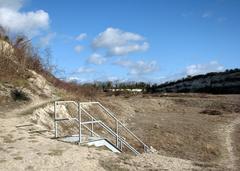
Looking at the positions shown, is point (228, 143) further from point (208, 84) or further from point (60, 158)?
point (208, 84)

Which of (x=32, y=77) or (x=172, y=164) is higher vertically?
(x=32, y=77)

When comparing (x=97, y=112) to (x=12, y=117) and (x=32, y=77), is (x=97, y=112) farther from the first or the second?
(x=12, y=117)

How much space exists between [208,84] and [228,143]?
5313cm

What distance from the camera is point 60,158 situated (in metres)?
13.8

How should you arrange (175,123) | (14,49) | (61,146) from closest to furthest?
(61,146), (14,49), (175,123)

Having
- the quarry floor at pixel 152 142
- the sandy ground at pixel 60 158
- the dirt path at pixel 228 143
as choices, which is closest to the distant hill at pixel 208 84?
the quarry floor at pixel 152 142

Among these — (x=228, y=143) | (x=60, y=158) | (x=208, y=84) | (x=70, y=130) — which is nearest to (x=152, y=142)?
(x=228, y=143)

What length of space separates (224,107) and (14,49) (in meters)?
26.5

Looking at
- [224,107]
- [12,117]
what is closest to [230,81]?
[224,107]

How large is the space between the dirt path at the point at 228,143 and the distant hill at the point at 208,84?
107ft

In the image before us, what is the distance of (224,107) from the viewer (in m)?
49.7

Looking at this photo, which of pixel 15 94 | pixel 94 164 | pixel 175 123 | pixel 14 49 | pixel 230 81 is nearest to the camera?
pixel 94 164

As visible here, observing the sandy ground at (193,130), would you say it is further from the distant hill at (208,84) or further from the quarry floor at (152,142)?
the distant hill at (208,84)

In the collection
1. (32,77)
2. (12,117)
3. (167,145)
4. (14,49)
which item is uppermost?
(14,49)
